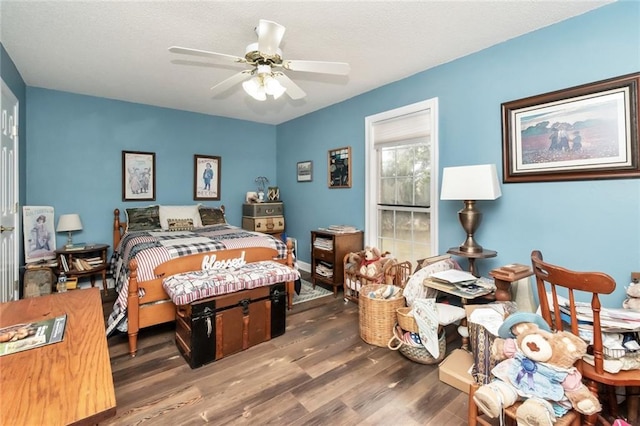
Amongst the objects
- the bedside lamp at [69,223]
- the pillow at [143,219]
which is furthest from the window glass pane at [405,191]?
the bedside lamp at [69,223]

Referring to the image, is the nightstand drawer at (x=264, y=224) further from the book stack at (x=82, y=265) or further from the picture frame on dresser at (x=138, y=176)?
the book stack at (x=82, y=265)

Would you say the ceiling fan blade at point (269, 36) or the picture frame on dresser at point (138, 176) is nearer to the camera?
the ceiling fan blade at point (269, 36)

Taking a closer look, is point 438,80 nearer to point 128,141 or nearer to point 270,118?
point 270,118

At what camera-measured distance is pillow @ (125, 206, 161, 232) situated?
12.6 feet

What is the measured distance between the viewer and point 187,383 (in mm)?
1923

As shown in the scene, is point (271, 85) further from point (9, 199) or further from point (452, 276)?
point (9, 199)

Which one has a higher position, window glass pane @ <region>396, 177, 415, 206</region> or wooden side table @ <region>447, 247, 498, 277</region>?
window glass pane @ <region>396, 177, 415, 206</region>

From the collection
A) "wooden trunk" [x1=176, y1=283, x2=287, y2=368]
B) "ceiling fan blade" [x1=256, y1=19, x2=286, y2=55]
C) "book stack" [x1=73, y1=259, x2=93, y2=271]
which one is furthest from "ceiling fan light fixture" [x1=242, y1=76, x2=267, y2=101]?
"book stack" [x1=73, y1=259, x2=93, y2=271]

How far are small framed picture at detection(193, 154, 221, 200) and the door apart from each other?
6.68ft

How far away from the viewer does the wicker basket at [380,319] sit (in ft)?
7.85

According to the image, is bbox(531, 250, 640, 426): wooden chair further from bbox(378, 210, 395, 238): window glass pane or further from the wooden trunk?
bbox(378, 210, 395, 238): window glass pane

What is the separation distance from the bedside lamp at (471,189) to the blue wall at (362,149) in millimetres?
262

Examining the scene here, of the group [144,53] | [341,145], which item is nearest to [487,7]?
[341,145]

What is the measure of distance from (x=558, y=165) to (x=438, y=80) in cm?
136
